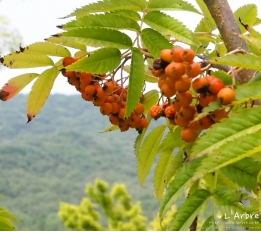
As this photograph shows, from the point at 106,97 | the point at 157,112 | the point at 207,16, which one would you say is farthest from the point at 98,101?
the point at 207,16

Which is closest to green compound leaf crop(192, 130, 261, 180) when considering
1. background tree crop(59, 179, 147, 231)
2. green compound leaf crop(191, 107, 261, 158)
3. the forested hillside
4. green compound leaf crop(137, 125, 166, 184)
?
green compound leaf crop(191, 107, 261, 158)

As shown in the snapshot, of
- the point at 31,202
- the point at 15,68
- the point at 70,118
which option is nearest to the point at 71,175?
the point at 31,202

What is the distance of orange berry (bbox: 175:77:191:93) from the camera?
64 cm

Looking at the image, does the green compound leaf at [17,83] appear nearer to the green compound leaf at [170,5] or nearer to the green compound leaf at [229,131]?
the green compound leaf at [170,5]

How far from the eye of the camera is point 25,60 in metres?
0.96

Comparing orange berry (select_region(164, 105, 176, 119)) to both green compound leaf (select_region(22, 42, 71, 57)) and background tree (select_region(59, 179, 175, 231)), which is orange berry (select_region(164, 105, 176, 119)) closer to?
green compound leaf (select_region(22, 42, 71, 57))

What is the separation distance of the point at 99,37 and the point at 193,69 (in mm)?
210

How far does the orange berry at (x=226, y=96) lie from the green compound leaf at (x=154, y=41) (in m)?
0.21

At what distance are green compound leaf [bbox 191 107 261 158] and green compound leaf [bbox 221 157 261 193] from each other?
0.11 metres

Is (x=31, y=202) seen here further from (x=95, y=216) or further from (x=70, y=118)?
(x=95, y=216)

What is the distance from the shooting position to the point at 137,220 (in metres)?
9.40

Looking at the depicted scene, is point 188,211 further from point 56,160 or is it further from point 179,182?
point 56,160

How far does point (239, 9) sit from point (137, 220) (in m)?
8.78

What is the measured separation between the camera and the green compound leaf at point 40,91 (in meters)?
0.96
